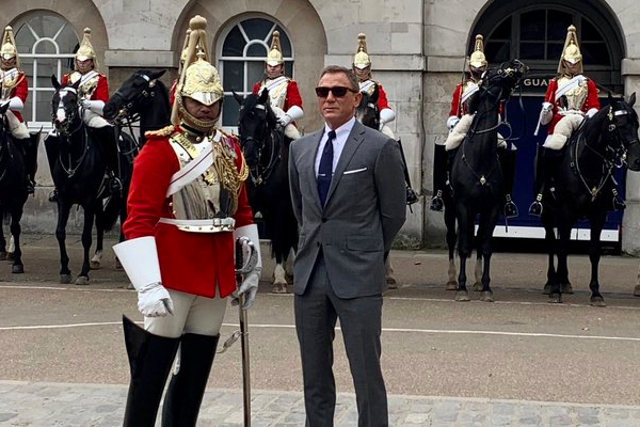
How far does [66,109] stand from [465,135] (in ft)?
14.5

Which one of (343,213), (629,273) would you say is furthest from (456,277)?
(343,213)

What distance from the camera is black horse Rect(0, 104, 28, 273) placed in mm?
15938

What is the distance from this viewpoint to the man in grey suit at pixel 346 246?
6496 mm

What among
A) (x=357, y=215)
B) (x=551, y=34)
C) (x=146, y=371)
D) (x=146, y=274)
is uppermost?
(x=551, y=34)

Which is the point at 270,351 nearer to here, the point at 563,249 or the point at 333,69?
the point at 333,69

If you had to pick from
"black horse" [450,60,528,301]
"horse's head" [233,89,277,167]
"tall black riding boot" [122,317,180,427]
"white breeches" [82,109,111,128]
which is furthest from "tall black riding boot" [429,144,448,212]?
"tall black riding boot" [122,317,180,427]

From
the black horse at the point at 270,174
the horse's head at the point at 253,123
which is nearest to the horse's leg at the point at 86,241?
the black horse at the point at 270,174

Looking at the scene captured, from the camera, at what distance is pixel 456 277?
15.8 m

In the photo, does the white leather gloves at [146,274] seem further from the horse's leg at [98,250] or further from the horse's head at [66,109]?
the horse's leg at [98,250]

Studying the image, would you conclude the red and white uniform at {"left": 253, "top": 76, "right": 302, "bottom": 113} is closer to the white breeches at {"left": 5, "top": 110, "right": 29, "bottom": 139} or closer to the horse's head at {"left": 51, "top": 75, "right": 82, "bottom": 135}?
the horse's head at {"left": 51, "top": 75, "right": 82, "bottom": 135}

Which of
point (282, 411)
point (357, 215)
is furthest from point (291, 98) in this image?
point (357, 215)

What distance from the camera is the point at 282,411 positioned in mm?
8125

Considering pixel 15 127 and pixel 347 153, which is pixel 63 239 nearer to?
pixel 15 127

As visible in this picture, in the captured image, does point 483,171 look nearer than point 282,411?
No
